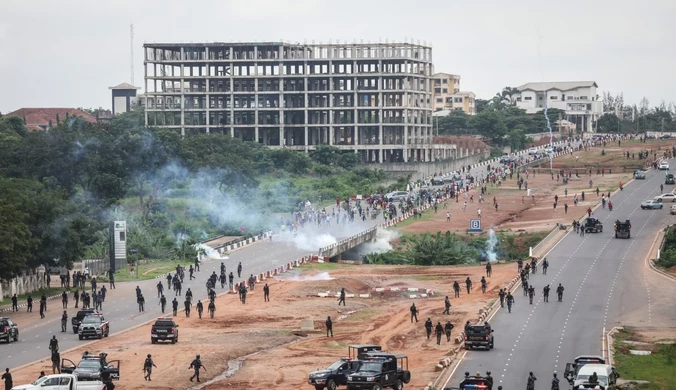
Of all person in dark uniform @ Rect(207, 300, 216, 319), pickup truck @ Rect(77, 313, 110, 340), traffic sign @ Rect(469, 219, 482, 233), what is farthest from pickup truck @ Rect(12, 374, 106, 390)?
traffic sign @ Rect(469, 219, 482, 233)

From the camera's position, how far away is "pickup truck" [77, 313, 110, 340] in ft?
223

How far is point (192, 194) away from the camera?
468ft

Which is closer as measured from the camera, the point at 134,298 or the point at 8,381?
the point at 8,381

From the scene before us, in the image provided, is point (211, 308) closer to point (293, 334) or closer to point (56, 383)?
point (293, 334)

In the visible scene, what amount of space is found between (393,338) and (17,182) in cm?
3467

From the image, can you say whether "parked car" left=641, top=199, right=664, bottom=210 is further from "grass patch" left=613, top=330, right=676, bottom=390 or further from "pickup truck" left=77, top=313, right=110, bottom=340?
"pickup truck" left=77, top=313, right=110, bottom=340

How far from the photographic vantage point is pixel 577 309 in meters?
77.8

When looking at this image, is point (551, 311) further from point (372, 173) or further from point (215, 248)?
point (372, 173)

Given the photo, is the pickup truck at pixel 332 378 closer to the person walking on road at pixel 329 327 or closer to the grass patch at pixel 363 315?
the person walking on road at pixel 329 327

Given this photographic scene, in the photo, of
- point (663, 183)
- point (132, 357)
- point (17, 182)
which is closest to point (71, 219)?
point (17, 182)

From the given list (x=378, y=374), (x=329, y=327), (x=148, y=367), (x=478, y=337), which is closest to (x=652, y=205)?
(x=329, y=327)

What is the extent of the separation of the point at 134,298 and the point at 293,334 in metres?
17.6

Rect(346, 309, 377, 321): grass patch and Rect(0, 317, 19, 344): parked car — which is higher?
Rect(0, 317, 19, 344): parked car

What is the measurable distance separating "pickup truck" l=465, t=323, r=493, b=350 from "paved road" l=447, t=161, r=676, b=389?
449 millimetres
